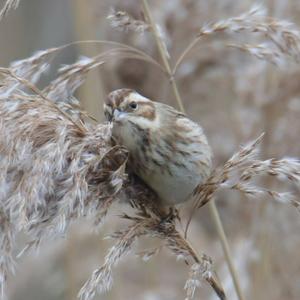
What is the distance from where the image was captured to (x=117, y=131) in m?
1.78

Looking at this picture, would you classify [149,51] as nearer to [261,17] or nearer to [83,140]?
[261,17]

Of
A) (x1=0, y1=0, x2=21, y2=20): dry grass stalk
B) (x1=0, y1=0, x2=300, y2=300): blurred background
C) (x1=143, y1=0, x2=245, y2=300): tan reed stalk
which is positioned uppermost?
(x1=0, y1=0, x2=21, y2=20): dry grass stalk

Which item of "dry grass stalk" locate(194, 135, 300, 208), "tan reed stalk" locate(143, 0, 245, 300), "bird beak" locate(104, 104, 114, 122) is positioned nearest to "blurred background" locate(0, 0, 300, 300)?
"tan reed stalk" locate(143, 0, 245, 300)

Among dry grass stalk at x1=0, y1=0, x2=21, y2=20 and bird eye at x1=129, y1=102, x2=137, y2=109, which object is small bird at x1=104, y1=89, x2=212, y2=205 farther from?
dry grass stalk at x1=0, y1=0, x2=21, y2=20

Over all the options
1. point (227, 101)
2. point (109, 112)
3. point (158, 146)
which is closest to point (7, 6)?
point (109, 112)

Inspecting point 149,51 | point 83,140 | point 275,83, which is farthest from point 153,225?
point 149,51

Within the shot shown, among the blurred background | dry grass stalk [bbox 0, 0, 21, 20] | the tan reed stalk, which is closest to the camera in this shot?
dry grass stalk [bbox 0, 0, 21, 20]

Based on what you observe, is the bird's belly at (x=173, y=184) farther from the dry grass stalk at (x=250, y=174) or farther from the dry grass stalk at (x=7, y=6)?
the dry grass stalk at (x=7, y=6)

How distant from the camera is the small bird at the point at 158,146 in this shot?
5.92ft

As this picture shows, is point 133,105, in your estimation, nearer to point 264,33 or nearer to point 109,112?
point 109,112

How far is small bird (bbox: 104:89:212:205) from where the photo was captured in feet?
5.92

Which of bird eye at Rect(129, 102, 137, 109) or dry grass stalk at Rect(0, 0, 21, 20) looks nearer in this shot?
dry grass stalk at Rect(0, 0, 21, 20)

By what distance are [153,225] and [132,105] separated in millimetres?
320

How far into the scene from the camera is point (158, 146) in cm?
192
